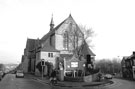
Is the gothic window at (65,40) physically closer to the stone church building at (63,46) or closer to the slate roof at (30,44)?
the stone church building at (63,46)

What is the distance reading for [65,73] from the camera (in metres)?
30.6

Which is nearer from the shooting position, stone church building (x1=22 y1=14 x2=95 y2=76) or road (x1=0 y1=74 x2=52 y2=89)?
road (x1=0 y1=74 x2=52 y2=89)


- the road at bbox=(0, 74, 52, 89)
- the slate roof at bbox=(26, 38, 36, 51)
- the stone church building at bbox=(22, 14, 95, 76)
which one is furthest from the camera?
the slate roof at bbox=(26, 38, 36, 51)

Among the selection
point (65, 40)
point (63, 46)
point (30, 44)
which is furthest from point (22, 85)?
point (30, 44)

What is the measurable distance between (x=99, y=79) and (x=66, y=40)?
24208 millimetres

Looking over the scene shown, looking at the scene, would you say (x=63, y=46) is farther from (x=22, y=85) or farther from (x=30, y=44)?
(x=22, y=85)

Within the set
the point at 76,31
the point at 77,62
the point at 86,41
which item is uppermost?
the point at 76,31

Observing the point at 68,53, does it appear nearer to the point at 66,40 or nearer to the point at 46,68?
the point at 66,40

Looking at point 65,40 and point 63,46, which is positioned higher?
point 65,40

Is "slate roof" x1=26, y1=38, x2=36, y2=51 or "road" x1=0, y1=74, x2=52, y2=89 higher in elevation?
"slate roof" x1=26, y1=38, x2=36, y2=51

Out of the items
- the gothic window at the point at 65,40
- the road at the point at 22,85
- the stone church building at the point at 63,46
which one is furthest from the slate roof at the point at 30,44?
the road at the point at 22,85

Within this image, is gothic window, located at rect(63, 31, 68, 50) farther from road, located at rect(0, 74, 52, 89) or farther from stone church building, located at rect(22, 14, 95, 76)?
road, located at rect(0, 74, 52, 89)

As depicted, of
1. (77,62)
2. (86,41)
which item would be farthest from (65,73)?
(86,41)

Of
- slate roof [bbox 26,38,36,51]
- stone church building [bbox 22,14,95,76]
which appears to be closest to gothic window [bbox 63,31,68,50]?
stone church building [bbox 22,14,95,76]
